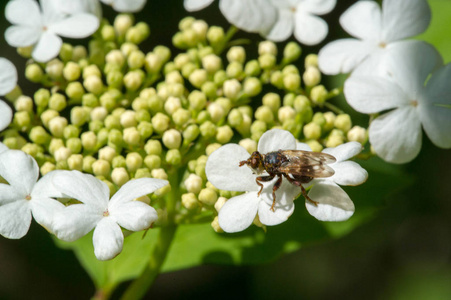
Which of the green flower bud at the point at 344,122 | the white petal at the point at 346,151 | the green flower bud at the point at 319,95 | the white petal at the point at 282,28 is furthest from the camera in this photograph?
the white petal at the point at 282,28

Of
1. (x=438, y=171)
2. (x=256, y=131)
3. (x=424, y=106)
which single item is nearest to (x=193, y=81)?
(x=256, y=131)

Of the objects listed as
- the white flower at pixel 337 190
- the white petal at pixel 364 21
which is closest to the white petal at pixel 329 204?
the white flower at pixel 337 190

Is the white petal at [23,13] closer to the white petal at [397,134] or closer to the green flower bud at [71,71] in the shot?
the green flower bud at [71,71]

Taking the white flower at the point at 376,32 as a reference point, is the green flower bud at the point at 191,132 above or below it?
below

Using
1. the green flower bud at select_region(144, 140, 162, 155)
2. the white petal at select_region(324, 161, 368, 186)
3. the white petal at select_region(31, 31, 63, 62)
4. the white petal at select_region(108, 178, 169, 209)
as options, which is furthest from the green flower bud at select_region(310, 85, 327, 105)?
the white petal at select_region(31, 31, 63, 62)

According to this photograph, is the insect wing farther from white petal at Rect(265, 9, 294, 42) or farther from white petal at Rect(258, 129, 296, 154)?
white petal at Rect(265, 9, 294, 42)

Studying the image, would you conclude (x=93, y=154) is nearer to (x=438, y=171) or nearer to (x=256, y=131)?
(x=256, y=131)

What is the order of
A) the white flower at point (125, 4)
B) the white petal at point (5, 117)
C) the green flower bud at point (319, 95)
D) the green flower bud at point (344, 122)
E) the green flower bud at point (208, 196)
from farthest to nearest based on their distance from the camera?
the white flower at point (125, 4) < the green flower bud at point (319, 95) < the green flower bud at point (344, 122) < the white petal at point (5, 117) < the green flower bud at point (208, 196)
